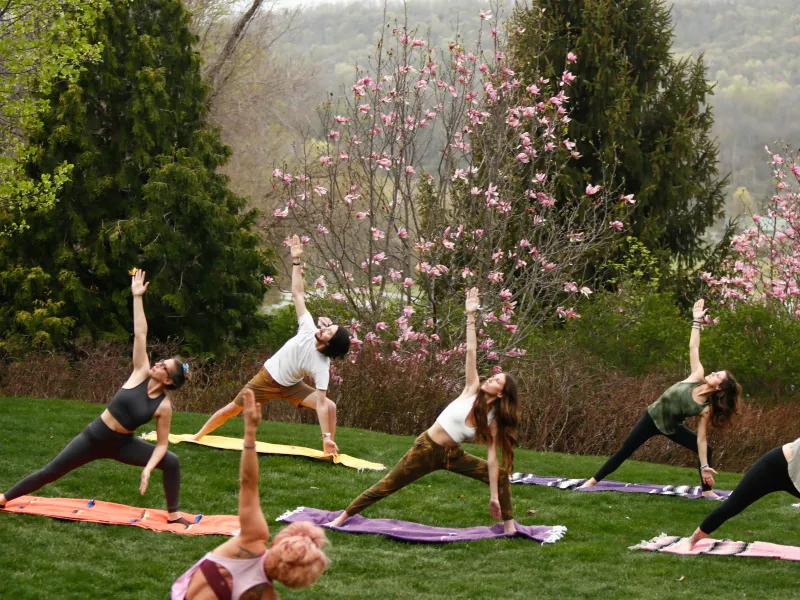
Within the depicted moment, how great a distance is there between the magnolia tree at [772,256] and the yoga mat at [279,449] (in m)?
11.3

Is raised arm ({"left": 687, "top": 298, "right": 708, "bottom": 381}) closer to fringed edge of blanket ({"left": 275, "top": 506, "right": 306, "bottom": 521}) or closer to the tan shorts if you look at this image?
the tan shorts

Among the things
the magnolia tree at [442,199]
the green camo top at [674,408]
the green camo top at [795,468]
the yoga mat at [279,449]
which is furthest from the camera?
the magnolia tree at [442,199]

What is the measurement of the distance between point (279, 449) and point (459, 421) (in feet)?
13.7

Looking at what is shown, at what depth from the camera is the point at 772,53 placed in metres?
99.1

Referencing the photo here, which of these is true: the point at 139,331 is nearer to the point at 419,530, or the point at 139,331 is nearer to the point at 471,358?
the point at 471,358

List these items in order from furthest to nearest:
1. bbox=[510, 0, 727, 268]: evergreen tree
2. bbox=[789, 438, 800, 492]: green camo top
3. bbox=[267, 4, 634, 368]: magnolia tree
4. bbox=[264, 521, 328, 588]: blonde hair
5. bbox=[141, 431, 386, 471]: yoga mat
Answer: bbox=[510, 0, 727, 268]: evergreen tree < bbox=[267, 4, 634, 368]: magnolia tree < bbox=[141, 431, 386, 471]: yoga mat < bbox=[789, 438, 800, 492]: green camo top < bbox=[264, 521, 328, 588]: blonde hair

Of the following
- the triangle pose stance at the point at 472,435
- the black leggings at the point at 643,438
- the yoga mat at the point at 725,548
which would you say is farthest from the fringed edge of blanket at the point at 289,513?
the black leggings at the point at 643,438

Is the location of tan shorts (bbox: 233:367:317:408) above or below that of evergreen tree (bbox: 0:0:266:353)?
below

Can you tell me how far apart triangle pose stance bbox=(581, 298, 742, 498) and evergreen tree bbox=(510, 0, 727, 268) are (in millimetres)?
12577

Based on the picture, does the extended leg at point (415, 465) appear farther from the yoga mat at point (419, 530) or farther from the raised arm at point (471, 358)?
the yoga mat at point (419, 530)

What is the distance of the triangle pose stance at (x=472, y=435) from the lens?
308 inches

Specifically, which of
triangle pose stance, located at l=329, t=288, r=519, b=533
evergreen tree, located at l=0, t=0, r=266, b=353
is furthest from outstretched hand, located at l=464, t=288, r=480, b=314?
evergreen tree, located at l=0, t=0, r=266, b=353

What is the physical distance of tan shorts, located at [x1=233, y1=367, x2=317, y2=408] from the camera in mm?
10156

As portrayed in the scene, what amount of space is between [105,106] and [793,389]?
46.6 ft
